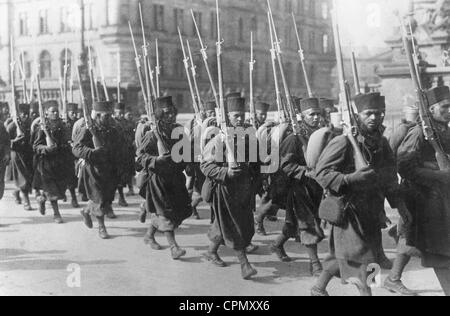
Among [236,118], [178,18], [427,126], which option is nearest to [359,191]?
[427,126]

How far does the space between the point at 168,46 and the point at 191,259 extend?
122 feet

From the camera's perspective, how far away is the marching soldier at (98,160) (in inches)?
370

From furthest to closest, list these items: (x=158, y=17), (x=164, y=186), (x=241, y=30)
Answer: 1. (x=241, y=30)
2. (x=158, y=17)
3. (x=164, y=186)

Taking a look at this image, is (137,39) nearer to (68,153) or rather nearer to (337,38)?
(68,153)

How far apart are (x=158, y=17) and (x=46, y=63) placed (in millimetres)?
9332

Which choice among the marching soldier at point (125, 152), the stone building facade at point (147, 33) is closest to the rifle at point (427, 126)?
the marching soldier at point (125, 152)

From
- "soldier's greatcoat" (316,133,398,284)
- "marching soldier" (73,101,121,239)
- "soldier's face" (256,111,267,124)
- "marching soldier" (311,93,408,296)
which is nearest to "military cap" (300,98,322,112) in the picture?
"marching soldier" (311,93,408,296)

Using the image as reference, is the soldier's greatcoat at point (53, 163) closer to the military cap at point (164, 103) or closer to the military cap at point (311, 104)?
the military cap at point (164, 103)

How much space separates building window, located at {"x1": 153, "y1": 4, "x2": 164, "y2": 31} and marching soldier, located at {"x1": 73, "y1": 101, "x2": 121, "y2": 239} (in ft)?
112

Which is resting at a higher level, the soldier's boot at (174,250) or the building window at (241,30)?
the building window at (241,30)

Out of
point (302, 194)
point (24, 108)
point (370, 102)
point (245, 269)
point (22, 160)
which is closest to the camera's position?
point (370, 102)

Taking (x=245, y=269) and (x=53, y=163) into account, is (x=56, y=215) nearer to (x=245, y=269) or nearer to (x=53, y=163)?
(x=53, y=163)

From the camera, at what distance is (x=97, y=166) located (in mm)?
9531

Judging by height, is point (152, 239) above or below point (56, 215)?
below
